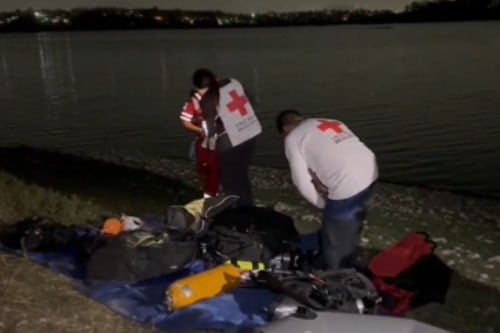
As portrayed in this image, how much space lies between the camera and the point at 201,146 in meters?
9.45

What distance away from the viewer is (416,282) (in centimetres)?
681

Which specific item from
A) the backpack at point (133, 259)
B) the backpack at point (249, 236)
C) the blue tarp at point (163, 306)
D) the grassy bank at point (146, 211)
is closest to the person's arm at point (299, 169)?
the backpack at point (249, 236)

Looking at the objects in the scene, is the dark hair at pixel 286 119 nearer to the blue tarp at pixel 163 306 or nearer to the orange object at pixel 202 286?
the orange object at pixel 202 286

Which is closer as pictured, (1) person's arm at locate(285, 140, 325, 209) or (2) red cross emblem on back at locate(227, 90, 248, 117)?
(1) person's arm at locate(285, 140, 325, 209)

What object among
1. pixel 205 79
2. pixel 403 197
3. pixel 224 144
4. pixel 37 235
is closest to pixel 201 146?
pixel 224 144

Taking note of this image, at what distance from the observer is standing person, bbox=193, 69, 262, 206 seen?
9.02 metres

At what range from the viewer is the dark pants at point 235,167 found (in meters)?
9.24

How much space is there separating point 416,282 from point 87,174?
9.55 metres

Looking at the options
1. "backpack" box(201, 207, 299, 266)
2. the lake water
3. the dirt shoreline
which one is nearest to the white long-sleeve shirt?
"backpack" box(201, 207, 299, 266)

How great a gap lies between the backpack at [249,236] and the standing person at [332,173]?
0.49m

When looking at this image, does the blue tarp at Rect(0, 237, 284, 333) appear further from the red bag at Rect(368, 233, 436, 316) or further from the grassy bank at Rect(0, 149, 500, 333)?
the red bag at Rect(368, 233, 436, 316)

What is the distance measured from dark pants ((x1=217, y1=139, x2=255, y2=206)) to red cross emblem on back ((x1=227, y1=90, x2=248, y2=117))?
388mm

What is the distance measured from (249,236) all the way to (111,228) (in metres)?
1.43

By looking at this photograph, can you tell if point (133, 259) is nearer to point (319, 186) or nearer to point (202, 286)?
point (202, 286)
